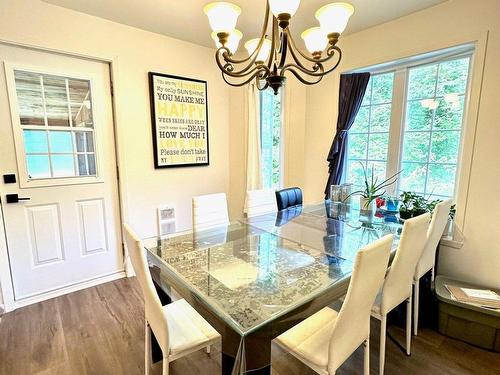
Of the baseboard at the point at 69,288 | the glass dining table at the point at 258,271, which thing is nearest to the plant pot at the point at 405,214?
the glass dining table at the point at 258,271

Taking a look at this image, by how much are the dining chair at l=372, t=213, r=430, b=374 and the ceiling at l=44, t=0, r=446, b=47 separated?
1772 mm

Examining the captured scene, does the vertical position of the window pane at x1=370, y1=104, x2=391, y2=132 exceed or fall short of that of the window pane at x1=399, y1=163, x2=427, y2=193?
it exceeds it

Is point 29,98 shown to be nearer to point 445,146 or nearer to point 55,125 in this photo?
point 55,125

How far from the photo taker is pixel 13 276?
2295 millimetres

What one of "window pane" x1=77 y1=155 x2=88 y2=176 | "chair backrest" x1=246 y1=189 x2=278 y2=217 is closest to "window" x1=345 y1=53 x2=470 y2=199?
"chair backrest" x1=246 y1=189 x2=278 y2=217

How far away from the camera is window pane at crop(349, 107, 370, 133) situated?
2.82m

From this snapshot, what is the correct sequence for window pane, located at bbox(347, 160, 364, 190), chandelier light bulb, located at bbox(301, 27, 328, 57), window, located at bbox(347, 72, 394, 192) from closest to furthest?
chandelier light bulb, located at bbox(301, 27, 328, 57) < window, located at bbox(347, 72, 394, 192) < window pane, located at bbox(347, 160, 364, 190)

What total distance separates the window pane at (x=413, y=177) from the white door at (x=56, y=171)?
112 inches

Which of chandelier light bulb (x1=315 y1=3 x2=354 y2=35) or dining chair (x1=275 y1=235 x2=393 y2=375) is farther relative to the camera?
chandelier light bulb (x1=315 y1=3 x2=354 y2=35)

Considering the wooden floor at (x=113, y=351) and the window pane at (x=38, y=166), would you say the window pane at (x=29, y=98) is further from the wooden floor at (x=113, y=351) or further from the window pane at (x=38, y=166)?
the wooden floor at (x=113, y=351)

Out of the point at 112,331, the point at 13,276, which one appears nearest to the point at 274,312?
the point at 112,331

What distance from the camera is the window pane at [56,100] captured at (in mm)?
2336

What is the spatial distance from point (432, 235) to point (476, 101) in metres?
1.11

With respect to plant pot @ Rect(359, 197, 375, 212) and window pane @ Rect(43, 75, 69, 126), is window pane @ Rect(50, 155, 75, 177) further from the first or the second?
plant pot @ Rect(359, 197, 375, 212)
